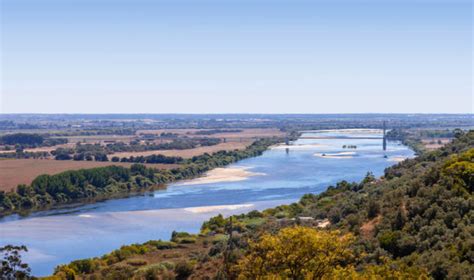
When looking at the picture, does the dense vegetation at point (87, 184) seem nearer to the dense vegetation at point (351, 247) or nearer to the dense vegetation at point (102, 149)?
the dense vegetation at point (102, 149)

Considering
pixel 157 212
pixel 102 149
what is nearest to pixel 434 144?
pixel 102 149

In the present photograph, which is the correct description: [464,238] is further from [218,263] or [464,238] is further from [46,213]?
[46,213]

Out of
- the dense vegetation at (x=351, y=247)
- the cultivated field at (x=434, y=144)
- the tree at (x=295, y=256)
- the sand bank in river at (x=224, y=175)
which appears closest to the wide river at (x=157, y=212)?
the sand bank in river at (x=224, y=175)

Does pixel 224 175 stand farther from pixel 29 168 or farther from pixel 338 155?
pixel 338 155

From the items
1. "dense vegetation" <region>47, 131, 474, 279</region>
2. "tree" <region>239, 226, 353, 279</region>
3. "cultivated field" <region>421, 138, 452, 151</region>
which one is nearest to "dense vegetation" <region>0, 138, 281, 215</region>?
"dense vegetation" <region>47, 131, 474, 279</region>

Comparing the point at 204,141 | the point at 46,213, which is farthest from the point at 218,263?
the point at 204,141
